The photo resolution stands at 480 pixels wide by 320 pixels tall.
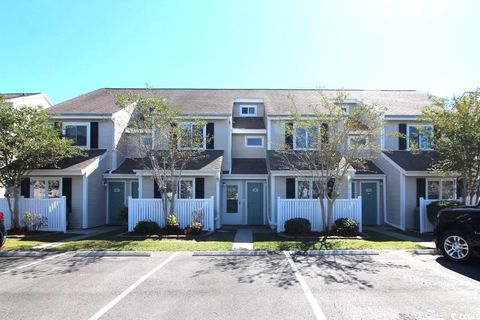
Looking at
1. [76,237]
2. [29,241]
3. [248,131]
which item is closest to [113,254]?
[76,237]

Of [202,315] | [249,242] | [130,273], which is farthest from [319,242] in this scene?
[202,315]

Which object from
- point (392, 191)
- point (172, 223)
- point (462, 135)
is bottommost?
point (172, 223)

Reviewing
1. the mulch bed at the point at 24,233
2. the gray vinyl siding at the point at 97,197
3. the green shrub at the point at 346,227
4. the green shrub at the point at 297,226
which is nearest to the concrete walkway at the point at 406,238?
the green shrub at the point at 346,227

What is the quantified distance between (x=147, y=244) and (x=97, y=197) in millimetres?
7152

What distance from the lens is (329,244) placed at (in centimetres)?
1254

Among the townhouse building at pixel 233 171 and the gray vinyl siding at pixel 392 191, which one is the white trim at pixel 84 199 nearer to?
the townhouse building at pixel 233 171

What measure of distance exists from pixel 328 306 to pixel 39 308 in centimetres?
485

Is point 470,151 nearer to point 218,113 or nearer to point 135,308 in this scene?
point 218,113

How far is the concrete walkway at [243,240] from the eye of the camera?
12117 mm

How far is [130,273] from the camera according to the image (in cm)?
878

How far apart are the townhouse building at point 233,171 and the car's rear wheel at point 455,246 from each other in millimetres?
6832

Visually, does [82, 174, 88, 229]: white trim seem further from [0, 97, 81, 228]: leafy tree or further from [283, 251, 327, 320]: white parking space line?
[283, 251, 327, 320]: white parking space line

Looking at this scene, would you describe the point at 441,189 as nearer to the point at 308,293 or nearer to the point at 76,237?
the point at 308,293

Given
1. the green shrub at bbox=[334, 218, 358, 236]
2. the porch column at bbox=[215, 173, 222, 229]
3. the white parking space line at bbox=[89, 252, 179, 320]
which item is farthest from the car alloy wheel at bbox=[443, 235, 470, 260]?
the porch column at bbox=[215, 173, 222, 229]
